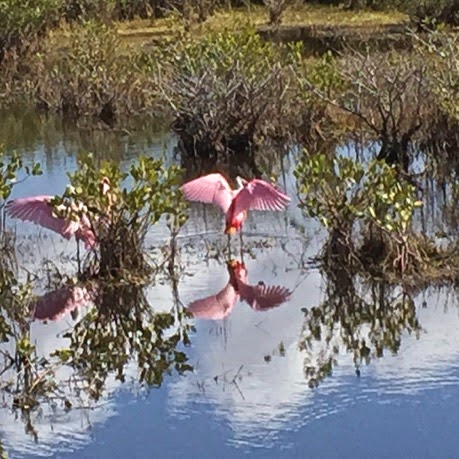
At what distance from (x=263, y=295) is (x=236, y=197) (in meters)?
1.33

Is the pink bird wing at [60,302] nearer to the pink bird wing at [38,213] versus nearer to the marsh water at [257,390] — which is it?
the marsh water at [257,390]

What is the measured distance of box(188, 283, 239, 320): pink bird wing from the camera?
355 inches

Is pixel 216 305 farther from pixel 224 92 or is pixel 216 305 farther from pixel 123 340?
pixel 224 92

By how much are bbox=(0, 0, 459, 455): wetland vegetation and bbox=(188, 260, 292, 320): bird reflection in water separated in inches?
6.0

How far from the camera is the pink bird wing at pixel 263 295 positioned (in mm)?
9211

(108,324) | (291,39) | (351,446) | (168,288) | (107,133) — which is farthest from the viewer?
(291,39)

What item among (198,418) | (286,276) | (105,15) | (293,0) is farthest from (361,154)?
(293,0)

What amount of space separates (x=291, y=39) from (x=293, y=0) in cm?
529

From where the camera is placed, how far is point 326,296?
9.30m

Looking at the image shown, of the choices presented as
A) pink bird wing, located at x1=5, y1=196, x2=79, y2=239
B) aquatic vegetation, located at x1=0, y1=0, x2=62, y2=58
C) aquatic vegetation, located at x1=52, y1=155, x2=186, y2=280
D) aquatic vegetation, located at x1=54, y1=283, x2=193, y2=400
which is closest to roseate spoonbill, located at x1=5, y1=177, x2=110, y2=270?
pink bird wing, located at x1=5, y1=196, x2=79, y2=239

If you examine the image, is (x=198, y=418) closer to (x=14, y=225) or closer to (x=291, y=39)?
(x=14, y=225)

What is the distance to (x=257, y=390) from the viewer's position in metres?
7.48

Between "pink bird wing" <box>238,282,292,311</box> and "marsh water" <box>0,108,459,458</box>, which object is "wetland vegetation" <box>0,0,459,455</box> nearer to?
"marsh water" <box>0,108,459,458</box>

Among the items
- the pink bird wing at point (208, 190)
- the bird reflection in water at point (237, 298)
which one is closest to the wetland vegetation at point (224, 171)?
the bird reflection in water at point (237, 298)
